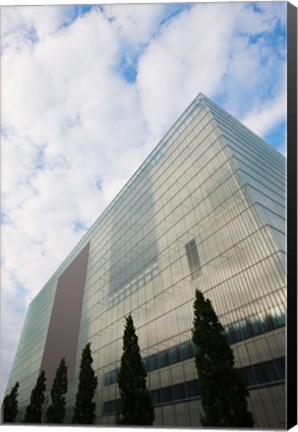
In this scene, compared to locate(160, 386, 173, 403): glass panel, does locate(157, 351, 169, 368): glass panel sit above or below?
above

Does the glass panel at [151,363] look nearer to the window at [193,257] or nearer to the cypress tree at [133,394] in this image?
the cypress tree at [133,394]

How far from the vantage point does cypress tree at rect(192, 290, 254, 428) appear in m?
14.5

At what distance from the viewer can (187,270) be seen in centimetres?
2770

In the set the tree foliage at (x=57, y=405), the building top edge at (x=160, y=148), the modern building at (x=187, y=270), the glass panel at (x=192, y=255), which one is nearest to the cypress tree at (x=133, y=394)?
the modern building at (x=187, y=270)

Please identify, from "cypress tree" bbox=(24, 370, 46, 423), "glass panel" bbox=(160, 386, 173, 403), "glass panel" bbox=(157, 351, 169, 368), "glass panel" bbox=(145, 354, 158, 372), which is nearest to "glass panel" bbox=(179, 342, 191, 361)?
"glass panel" bbox=(157, 351, 169, 368)

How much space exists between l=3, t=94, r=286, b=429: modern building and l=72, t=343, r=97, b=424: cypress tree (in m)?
4.38

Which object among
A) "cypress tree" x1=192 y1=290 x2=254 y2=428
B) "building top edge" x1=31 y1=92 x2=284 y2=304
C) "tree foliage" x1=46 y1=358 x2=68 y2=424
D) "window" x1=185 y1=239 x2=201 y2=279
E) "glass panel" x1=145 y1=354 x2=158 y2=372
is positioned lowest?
"cypress tree" x1=192 y1=290 x2=254 y2=428

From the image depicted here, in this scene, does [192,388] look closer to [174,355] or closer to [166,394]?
[166,394]

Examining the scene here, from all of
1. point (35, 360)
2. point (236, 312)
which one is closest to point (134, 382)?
point (236, 312)

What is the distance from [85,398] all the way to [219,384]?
16.2 meters

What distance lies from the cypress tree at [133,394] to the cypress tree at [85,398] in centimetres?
616

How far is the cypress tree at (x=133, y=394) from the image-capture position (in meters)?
19.6

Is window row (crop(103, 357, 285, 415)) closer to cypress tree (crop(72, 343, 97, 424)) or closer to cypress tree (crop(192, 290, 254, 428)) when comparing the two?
cypress tree (crop(192, 290, 254, 428))

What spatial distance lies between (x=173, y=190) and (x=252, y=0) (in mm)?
21007
